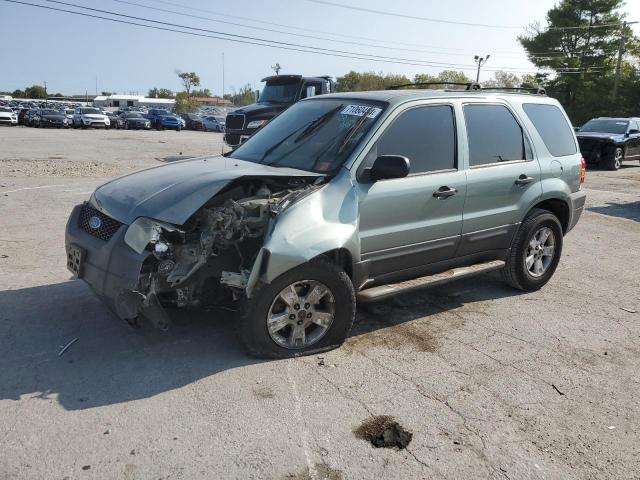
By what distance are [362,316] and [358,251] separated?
952 mm

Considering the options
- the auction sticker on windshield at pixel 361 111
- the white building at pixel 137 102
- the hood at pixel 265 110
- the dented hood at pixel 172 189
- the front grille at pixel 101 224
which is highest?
the white building at pixel 137 102

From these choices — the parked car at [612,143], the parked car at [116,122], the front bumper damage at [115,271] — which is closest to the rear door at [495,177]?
the front bumper damage at [115,271]

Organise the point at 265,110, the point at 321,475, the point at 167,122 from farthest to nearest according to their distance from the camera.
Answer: the point at 167,122
the point at 265,110
the point at 321,475

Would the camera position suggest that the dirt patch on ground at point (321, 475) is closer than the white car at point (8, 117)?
Yes

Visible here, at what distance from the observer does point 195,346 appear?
419 cm

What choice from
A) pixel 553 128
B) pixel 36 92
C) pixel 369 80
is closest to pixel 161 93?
pixel 36 92

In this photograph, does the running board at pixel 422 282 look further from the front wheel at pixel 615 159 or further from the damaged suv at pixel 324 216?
the front wheel at pixel 615 159

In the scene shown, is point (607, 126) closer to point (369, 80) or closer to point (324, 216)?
point (324, 216)

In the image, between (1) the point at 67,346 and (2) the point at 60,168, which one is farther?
(2) the point at 60,168

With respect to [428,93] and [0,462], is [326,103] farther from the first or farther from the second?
[0,462]

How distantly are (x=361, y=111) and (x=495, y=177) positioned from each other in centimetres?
145

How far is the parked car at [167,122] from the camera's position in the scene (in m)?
41.3

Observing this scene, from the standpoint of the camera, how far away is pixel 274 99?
15930 mm

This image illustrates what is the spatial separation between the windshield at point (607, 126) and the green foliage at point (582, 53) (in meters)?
25.1
